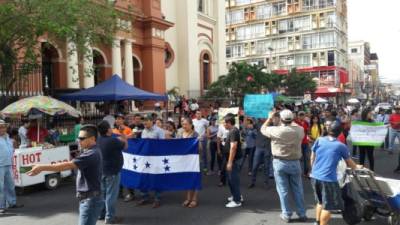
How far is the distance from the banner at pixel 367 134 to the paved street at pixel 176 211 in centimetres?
218

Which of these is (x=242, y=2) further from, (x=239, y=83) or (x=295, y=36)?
(x=239, y=83)

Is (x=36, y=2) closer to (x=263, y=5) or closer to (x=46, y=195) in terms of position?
(x=46, y=195)

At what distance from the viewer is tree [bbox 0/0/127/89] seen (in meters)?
12.7

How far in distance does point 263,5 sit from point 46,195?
61.7 meters

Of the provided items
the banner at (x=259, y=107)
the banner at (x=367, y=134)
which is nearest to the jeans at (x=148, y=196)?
the banner at (x=367, y=134)

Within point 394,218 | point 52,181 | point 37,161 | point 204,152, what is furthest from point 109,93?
point 394,218

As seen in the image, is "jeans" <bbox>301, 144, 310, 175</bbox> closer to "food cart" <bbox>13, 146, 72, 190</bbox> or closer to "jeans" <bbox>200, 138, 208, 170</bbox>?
"jeans" <bbox>200, 138, 208, 170</bbox>

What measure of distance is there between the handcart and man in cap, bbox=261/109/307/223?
87 centimetres

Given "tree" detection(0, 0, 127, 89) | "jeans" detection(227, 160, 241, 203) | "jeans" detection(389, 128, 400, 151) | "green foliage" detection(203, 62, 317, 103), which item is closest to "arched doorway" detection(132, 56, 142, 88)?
"green foliage" detection(203, 62, 317, 103)

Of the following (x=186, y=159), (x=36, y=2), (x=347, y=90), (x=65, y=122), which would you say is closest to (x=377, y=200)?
(x=186, y=159)

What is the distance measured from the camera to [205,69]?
37656 mm

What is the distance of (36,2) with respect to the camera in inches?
499

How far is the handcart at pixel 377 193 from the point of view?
20.7 feet

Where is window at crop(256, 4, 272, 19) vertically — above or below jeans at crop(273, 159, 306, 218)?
above
